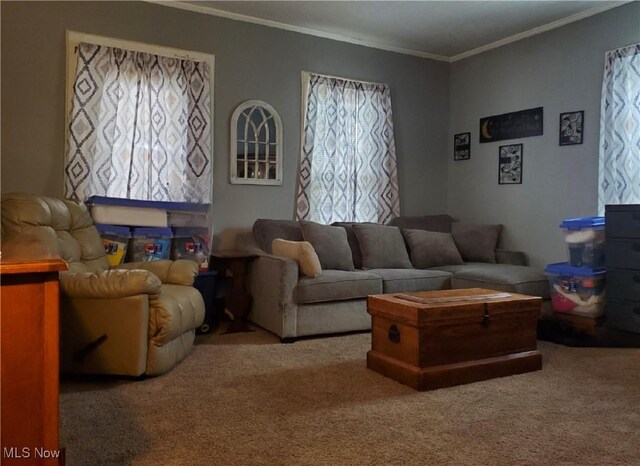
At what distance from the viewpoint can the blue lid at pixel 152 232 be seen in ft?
12.5

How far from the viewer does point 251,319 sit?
4.01 metres

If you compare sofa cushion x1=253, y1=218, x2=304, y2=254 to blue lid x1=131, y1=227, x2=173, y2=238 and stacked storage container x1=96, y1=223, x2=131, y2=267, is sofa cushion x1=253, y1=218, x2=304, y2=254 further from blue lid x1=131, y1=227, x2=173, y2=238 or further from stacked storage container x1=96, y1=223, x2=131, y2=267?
stacked storage container x1=96, y1=223, x2=131, y2=267

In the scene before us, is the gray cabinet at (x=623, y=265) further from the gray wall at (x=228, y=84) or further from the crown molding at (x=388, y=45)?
the gray wall at (x=228, y=84)

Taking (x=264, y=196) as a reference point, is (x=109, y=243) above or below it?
below

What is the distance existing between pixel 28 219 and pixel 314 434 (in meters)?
2.01

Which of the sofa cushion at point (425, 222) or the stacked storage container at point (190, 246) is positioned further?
the sofa cushion at point (425, 222)

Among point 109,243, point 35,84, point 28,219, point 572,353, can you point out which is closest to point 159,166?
point 109,243

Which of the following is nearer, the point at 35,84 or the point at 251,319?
the point at 35,84

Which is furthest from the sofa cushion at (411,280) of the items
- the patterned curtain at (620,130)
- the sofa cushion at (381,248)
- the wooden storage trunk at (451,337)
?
the patterned curtain at (620,130)

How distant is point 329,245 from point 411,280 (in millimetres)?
679

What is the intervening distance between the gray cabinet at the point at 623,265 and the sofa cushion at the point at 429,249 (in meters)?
1.27

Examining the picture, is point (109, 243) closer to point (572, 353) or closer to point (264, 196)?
point (264, 196)

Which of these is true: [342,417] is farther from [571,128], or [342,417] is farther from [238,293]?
[571,128]

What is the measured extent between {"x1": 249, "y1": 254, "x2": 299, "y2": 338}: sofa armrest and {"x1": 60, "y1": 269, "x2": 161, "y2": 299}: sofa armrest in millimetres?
1085
